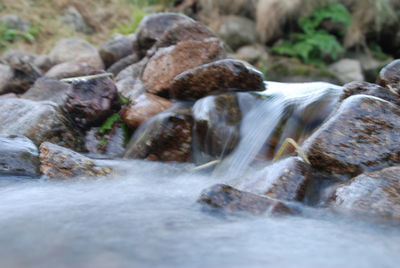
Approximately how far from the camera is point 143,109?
12.6 feet

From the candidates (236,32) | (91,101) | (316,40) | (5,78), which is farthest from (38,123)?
(316,40)

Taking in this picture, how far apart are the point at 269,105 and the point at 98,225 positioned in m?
2.25

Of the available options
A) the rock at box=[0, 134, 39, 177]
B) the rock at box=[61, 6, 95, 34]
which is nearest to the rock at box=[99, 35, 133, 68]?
the rock at box=[0, 134, 39, 177]

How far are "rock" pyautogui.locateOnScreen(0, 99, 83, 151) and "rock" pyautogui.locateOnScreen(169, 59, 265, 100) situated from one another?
1.12 meters

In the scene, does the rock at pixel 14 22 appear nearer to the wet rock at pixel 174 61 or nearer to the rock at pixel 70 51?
the rock at pixel 70 51

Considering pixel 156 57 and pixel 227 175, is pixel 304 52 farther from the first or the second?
pixel 227 175

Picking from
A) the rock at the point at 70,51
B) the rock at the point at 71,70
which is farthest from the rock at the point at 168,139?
the rock at the point at 70,51

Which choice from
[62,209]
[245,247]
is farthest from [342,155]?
[62,209]

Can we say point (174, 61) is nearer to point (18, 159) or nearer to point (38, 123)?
point (38, 123)

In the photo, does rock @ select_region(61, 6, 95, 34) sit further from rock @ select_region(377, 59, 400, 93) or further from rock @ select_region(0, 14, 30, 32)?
rock @ select_region(377, 59, 400, 93)

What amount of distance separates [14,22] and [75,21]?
151cm

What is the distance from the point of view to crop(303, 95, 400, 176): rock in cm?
252

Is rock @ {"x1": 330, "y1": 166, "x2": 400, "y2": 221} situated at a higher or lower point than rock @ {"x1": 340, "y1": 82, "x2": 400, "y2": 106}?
lower

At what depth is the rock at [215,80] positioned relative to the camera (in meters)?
3.72
